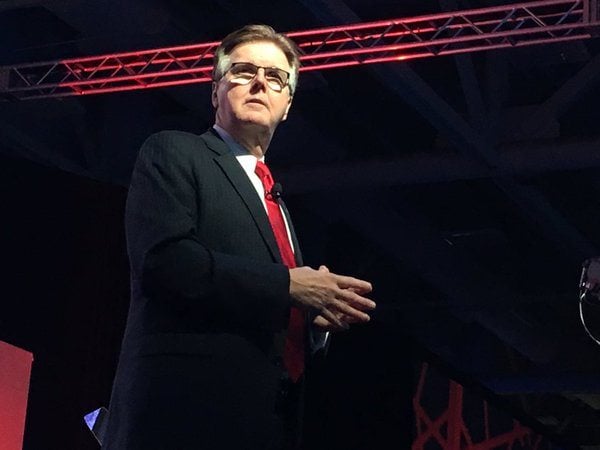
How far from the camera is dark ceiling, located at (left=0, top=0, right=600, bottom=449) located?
543 centimetres

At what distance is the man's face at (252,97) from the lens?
188 centimetres

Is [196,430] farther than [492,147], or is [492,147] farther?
[492,147]

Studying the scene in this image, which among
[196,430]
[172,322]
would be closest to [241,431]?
[196,430]

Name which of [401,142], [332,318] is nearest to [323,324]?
[332,318]

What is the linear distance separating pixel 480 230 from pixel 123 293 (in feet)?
8.43

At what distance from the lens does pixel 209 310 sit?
165 cm

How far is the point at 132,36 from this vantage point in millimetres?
5395

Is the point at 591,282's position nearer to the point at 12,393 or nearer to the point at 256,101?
the point at 256,101

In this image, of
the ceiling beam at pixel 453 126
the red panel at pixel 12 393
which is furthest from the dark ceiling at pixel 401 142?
the red panel at pixel 12 393

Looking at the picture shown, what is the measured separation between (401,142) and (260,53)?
15.1 feet

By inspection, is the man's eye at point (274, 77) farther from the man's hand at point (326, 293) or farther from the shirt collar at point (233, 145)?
the man's hand at point (326, 293)

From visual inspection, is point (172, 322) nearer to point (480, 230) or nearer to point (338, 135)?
point (338, 135)

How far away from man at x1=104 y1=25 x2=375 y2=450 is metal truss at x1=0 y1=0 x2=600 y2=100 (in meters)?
3.11

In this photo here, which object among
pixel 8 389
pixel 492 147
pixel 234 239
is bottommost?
pixel 234 239
